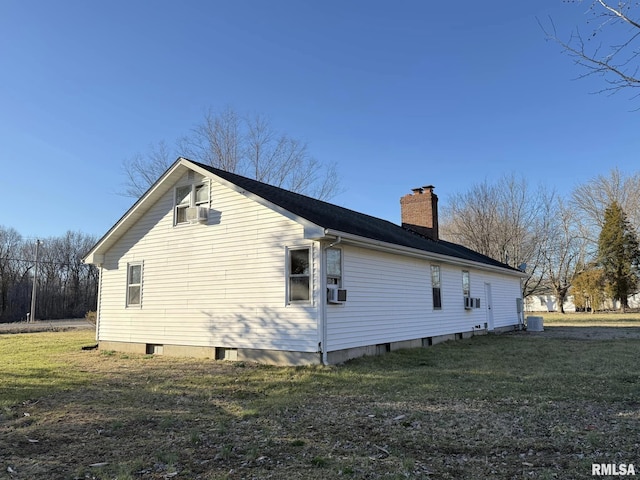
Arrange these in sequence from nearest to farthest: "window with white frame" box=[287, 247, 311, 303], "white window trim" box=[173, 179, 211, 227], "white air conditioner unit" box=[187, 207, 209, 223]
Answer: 1. "window with white frame" box=[287, 247, 311, 303]
2. "white air conditioner unit" box=[187, 207, 209, 223]
3. "white window trim" box=[173, 179, 211, 227]

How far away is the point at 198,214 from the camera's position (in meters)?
11.3

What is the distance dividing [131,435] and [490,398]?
4.99 metres

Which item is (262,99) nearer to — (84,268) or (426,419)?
(426,419)

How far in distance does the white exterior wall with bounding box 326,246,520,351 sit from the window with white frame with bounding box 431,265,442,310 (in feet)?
0.57

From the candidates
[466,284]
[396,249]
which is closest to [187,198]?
[396,249]

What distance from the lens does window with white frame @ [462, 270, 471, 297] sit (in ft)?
53.7

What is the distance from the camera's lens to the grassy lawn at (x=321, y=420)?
4.06 m

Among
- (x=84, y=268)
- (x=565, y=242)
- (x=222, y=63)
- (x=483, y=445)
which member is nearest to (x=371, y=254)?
(x=483, y=445)

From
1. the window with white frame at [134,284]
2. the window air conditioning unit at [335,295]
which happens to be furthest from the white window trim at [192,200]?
the window air conditioning unit at [335,295]

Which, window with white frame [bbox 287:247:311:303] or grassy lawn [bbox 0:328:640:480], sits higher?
window with white frame [bbox 287:247:311:303]

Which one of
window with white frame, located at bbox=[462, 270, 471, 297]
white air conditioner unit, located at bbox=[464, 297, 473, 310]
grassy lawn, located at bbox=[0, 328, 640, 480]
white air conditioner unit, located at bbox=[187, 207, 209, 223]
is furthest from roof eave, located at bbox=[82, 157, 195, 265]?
white air conditioner unit, located at bbox=[464, 297, 473, 310]

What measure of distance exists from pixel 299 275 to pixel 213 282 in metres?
2.72

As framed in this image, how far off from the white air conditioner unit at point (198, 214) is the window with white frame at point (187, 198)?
262mm

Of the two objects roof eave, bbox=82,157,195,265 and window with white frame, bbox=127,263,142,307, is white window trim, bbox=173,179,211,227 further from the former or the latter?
window with white frame, bbox=127,263,142,307
